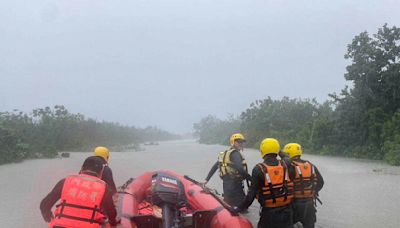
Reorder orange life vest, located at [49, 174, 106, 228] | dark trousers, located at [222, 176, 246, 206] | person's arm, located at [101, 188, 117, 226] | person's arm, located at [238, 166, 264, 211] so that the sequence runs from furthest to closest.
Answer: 1. dark trousers, located at [222, 176, 246, 206]
2. person's arm, located at [238, 166, 264, 211]
3. person's arm, located at [101, 188, 117, 226]
4. orange life vest, located at [49, 174, 106, 228]

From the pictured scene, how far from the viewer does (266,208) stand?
4.37 m

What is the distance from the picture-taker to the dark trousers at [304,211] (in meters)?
4.77

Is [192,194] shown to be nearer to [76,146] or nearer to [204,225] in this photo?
[204,225]

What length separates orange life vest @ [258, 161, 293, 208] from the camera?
4238 millimetres

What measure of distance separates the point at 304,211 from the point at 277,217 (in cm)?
56

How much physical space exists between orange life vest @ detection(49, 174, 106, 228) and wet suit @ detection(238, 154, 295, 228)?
141cm

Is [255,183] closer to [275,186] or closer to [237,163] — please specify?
[275,186]

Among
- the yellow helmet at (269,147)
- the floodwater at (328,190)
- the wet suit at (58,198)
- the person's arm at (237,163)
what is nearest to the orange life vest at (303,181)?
the yellow helmet at (269,147)

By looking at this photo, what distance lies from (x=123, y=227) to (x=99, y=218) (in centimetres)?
60

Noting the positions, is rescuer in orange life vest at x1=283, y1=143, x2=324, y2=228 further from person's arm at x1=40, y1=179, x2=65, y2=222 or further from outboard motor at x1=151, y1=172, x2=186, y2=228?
person's arm at x1=40, y1=179, x2=65, y2=222

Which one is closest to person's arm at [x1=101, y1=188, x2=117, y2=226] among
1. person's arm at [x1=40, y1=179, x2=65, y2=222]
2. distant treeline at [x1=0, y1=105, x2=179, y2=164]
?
person's arm at [x1=40, y1=179, x2=65, y2=222]

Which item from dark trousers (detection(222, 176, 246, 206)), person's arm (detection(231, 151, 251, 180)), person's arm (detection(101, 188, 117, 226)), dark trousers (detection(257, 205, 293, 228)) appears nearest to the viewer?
person's arm (detection(101, 188, 117, 226))

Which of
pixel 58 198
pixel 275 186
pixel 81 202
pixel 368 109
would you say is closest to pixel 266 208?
pixel 275 186

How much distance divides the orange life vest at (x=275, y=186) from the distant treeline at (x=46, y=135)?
12245 mm
